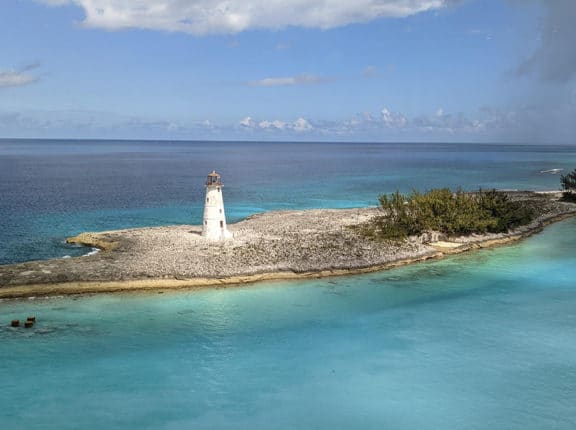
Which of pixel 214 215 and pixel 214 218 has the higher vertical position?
pixel 214 215

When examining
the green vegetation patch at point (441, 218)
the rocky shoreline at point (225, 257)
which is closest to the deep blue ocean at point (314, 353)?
the rocky shoreline at point (225, 257)

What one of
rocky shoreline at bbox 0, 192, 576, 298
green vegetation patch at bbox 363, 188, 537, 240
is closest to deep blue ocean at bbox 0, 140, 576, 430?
rocky shoreline at bbox 0, 192, 576, 298

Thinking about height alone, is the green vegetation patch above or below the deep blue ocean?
above

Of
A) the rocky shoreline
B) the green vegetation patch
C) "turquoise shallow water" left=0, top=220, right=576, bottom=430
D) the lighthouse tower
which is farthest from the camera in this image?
the green vegetation patch

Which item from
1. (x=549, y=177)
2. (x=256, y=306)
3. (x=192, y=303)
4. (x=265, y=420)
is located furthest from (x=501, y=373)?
(x=549, y=177)

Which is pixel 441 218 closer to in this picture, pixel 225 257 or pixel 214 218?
Result: pixel 214 218

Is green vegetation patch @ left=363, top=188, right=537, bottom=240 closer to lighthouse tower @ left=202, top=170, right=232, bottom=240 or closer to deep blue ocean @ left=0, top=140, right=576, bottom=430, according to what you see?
Answer: deep blue ocean @ left=0, top=140, right=576, bottom=430

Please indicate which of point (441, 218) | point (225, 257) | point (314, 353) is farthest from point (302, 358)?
point (441, 218)
